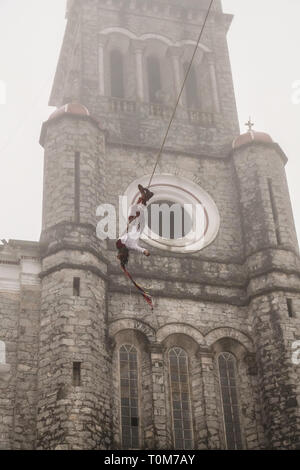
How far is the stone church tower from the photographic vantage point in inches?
960

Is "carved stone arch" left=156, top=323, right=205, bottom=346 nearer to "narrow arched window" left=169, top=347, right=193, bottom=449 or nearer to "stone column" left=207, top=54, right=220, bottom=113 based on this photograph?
"narrow arched window" left=169, top=347, right=193, bottom=449

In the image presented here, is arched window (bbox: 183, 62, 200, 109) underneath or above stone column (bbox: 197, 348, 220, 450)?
above

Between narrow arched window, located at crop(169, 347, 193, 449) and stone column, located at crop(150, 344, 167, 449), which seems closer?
stone column, located at crop(150, 344, 167, 449)

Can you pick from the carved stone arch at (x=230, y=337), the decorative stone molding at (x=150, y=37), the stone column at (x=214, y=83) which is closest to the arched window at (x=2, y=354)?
the carved stone arch at (x=230, y=337)

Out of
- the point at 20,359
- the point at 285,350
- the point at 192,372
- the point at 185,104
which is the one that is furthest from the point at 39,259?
the point at 185,104

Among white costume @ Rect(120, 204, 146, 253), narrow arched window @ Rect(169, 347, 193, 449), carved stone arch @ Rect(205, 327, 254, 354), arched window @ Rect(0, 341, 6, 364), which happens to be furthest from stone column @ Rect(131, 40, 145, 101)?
arched window @ Rect(0, 341, 6, 364)

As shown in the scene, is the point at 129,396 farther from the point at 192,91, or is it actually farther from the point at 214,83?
the point at 214,83

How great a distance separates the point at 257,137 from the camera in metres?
31.8

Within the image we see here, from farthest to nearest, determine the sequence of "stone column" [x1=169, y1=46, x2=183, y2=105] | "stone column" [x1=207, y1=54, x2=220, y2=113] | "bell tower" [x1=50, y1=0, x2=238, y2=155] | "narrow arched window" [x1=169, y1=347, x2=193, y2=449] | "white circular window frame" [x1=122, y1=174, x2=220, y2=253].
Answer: "stone column" [x1=169, y1=46, x2=183, y2=105], "stone column" [x1=207, y1=54, x2=220, y2=113], "bell tower" [x1=50, y1=0, x2=238, y2=155], "white circular window frame" [x1=122, y1=174, x2=220, y2=253], "narrow arched window" [x1=169, y1=347, x2=193, y2=449]

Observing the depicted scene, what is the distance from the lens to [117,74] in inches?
1407

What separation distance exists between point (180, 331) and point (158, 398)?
2.45 meters

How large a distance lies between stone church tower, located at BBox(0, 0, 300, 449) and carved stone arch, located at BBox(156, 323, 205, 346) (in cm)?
4

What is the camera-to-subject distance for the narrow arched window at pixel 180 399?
81.5 feet
